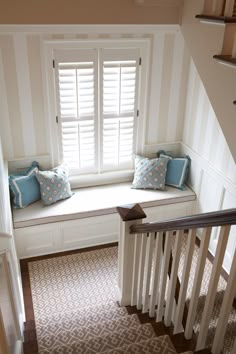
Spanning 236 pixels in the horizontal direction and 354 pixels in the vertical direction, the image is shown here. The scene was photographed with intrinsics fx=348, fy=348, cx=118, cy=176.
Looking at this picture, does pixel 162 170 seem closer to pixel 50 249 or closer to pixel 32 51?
pixel 50 249

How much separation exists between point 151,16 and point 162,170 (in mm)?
2096

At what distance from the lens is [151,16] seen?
7.28 ft

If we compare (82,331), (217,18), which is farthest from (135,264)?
(217,18)

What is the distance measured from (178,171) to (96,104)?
1.25 m

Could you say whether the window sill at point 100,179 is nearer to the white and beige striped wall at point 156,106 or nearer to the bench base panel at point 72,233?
the white and beige striped wall at point 156,106

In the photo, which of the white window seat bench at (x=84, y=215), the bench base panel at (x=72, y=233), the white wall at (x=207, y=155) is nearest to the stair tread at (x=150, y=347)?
the white wall at (x=207, y=155)

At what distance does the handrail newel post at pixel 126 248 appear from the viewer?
7.33ft

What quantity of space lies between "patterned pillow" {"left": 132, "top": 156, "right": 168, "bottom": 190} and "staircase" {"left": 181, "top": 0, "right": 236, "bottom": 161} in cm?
226

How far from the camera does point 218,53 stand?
1600mm

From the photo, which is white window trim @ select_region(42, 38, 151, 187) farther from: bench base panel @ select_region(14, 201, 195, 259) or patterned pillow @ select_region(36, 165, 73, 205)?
bench base panel @ select_region(14, 201, 195, 259)

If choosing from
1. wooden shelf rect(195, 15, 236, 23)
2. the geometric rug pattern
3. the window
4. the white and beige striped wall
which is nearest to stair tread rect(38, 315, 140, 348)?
the geometric rug pattern

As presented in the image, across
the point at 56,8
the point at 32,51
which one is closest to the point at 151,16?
the point at 56,8

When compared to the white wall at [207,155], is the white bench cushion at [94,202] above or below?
below

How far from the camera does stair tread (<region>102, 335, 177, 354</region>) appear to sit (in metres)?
1.93
